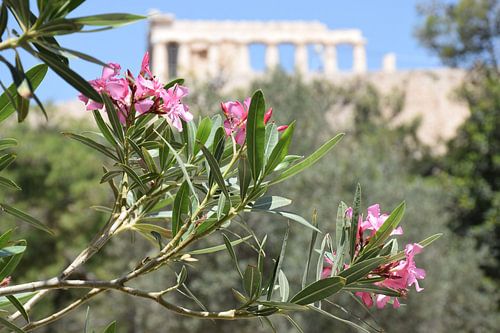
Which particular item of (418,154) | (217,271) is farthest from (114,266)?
(418,154)

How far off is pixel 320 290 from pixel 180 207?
0.21m

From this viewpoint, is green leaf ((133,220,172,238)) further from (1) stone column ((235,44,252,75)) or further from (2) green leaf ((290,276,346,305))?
(1) stone column ((235,44,252,75))

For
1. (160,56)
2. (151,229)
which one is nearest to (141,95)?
(151,229)

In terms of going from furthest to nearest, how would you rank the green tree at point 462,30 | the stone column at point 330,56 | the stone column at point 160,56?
the stone column at point 330,56 → the stone column at point 160,56 → the green tree at point 462,30

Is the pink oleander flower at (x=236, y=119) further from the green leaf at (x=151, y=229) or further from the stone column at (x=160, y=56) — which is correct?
the stone column at (x=160, y=56)

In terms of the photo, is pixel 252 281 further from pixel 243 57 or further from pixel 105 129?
pixel 243 57

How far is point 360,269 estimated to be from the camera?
93cm

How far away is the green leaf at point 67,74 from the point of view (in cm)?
75

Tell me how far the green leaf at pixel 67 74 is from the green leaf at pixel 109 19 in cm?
5

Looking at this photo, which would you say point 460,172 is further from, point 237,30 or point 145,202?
point 237,30

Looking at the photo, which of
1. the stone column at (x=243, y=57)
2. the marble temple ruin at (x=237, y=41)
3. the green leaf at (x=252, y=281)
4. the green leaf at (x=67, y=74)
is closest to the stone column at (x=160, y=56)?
the marble temple ruin at (x=237, y=41)

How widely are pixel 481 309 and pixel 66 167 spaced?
7.34 metres

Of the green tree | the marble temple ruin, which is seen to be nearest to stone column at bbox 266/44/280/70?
the marble temple ruin

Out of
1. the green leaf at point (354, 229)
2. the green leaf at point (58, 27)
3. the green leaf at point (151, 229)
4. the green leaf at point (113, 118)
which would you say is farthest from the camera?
the green leaf at point (151, 229)
